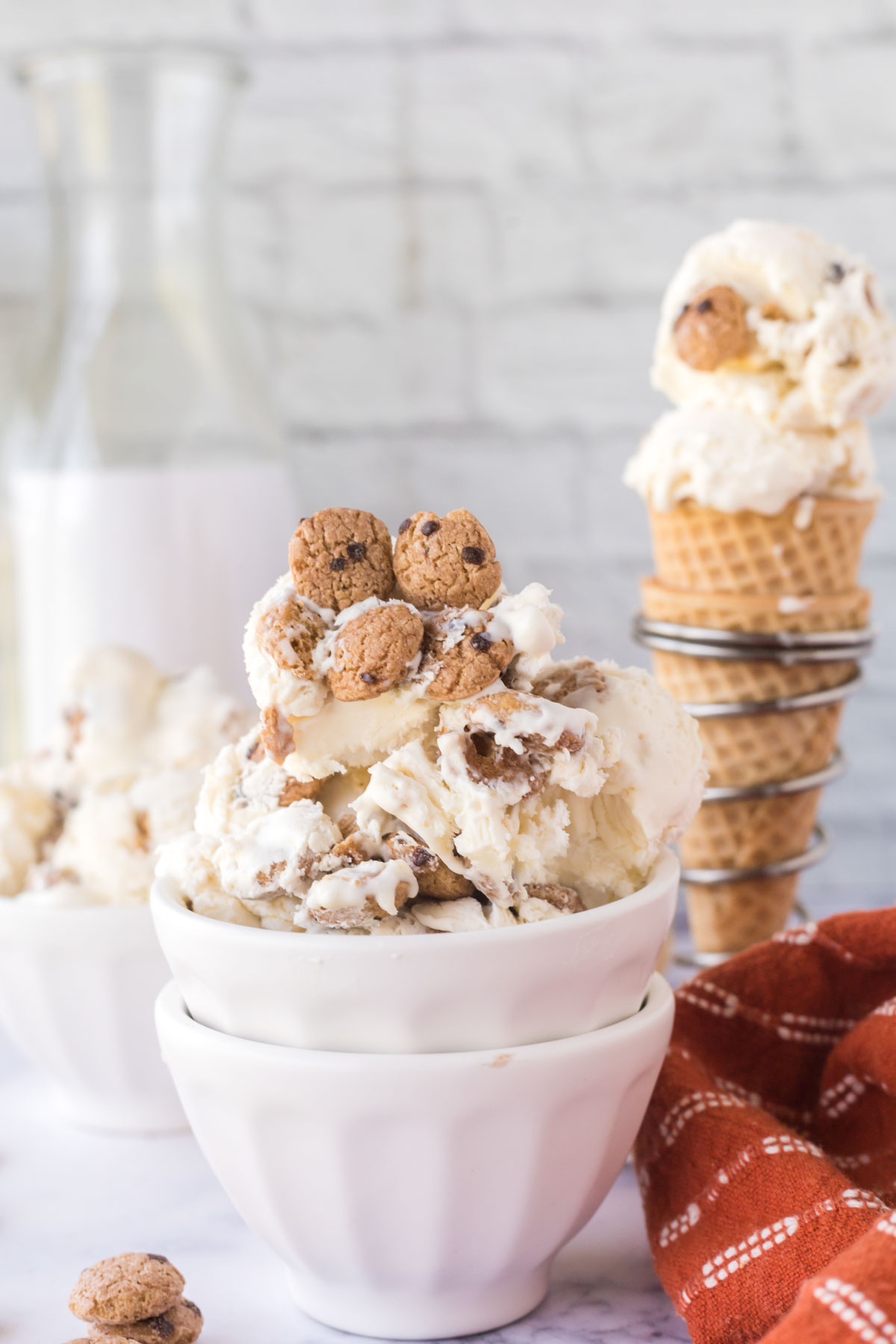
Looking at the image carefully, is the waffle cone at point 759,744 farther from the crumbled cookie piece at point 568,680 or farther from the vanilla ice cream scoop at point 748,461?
the crumbled cookie piece at point 568,680

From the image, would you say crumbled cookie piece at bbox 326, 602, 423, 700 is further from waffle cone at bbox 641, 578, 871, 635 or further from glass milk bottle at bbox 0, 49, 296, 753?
glass milk bottle at bbox 0, 49, 296, 753

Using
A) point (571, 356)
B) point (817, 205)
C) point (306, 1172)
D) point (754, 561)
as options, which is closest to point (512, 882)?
point (306, 1172)

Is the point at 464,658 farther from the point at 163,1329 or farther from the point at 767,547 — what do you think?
the point at 767,547

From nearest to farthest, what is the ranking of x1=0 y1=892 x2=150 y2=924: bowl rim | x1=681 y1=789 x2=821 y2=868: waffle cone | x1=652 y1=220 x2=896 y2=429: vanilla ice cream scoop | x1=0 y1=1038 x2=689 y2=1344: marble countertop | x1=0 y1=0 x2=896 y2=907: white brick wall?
x1=0 y1=1038 x2=689 y2=1344: marble countertop → x1=0 y1=892 x2=150 y2=924: bowl rim → x1=652 y1=220 x2=896 y2=429: vanilla ice cream scoop → x1=681 y1=789 x2=821 y2=868: waffle cone → x1=0 y1=0 x2=896 y2=907: white brick wall

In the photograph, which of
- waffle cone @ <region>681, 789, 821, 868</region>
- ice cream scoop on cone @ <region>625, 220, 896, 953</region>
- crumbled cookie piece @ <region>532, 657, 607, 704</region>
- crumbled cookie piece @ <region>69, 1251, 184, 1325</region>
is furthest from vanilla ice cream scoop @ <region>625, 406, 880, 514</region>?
crumbled cookie piece @ <region>69, 1251, 184, 1325</region>

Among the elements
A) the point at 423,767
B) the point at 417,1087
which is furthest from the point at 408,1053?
the point at 423,767

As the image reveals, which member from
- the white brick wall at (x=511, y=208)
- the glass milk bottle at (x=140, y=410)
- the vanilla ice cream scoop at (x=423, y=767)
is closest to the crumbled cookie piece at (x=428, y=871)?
the vanilla ice cream scoop at (x=423, y=767)
